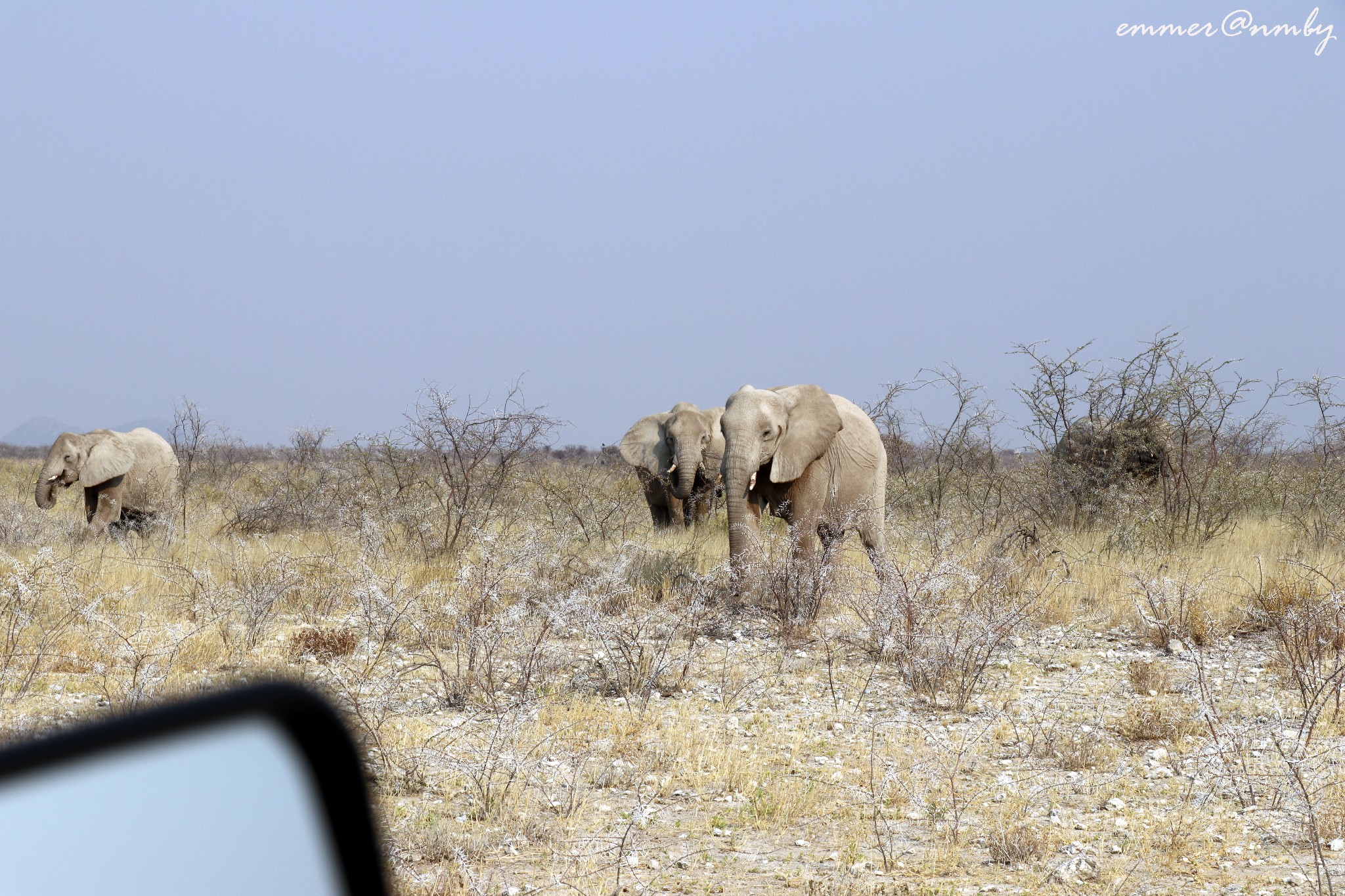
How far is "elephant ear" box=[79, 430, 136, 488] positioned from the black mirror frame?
1499 centimetres

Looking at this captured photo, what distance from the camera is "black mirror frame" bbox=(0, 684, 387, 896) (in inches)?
66.6

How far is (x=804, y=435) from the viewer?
33.0 ft

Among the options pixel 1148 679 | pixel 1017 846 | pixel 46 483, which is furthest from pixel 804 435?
pixel 46 483

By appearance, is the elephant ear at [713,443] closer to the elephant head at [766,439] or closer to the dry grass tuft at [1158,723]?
the elephant head at [766,439]

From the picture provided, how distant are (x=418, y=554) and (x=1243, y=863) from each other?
9256 mm

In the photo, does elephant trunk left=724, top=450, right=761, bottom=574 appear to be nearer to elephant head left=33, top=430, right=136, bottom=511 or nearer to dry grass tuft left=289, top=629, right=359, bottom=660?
dry grass tuft left=289, top=629, right=359, bottom=660

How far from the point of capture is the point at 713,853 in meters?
4.33

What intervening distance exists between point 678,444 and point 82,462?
814cm

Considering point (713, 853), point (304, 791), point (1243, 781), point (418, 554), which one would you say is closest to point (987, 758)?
point (1243, 781)

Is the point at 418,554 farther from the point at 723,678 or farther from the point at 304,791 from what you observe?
the point at 304,791

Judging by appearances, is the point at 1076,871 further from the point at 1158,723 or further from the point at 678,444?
the point at 678,444

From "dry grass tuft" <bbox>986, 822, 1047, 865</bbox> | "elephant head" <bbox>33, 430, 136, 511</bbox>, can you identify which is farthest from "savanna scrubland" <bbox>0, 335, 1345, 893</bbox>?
"elephant head" <bbox>33, 430, 136, 511</bbox>

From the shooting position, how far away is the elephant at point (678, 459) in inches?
581

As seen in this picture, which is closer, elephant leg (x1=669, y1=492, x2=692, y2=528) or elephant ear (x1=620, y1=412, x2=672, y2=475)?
elephant leg (x1=669, y1=492, x2=692, y2=528)
